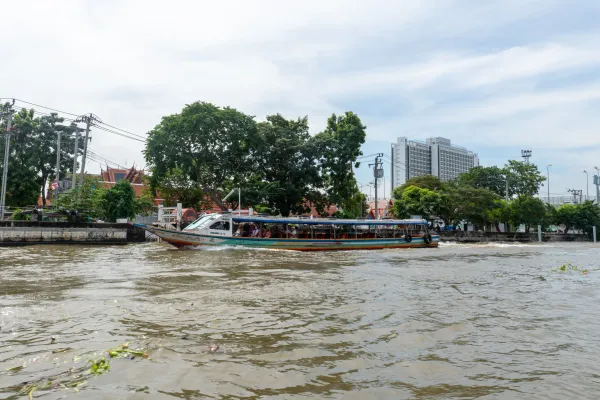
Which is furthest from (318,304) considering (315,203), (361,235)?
(315,203)

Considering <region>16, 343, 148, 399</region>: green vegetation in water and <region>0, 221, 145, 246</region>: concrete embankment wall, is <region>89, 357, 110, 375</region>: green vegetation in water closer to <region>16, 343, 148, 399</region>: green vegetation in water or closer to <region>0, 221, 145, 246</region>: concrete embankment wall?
<region>16, 343, 148, 399</region>: green vegetation in water

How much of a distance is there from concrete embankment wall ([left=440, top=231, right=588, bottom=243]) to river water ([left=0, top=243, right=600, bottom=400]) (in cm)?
3596

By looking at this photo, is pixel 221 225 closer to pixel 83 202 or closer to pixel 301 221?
pixel 301 221

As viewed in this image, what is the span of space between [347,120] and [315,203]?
6897 millimetres

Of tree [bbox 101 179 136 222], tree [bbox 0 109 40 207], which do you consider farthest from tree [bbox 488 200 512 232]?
tree [bbox 0 109 40 207]

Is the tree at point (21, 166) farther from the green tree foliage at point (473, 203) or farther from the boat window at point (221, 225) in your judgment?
the green tree foliage at point (473, 203)

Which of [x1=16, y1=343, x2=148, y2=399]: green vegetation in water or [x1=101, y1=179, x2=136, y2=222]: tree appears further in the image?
[x1=101, y1=179, x2=136, y2=222]: tree

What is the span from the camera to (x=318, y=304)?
6758 millimetres

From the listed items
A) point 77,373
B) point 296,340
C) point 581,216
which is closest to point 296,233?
point 296,340

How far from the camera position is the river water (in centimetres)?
334

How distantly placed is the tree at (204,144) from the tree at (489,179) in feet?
112

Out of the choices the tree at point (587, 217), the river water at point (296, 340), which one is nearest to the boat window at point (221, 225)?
the river water at point (296, 340)

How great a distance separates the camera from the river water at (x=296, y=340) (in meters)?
3.34

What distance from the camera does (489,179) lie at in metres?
56.5
